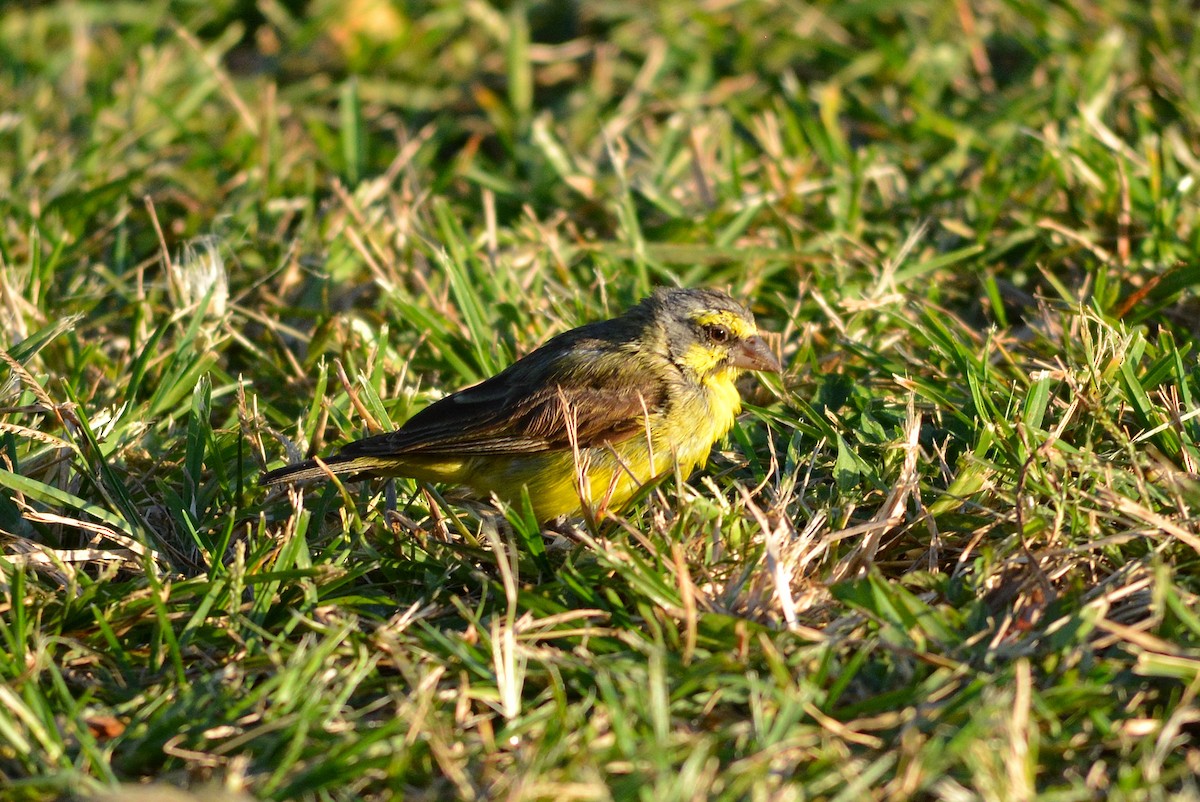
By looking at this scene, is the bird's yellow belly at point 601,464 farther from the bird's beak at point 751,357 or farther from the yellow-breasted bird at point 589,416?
the bird's beak at point 751,357

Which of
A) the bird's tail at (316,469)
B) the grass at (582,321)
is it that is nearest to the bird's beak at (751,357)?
the grass at (582,321)

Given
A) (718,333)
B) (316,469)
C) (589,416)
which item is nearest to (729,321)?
(718,333)

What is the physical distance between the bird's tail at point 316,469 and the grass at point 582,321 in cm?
13

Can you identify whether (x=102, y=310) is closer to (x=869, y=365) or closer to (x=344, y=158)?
(x=344, y=158)

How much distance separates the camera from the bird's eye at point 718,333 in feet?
14.4

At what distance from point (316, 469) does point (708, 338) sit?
1386 mm

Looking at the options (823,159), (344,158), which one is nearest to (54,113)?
(344,158)

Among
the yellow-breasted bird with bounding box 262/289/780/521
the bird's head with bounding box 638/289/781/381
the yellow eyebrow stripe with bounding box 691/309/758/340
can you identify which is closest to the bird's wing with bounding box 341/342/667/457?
the yellow-breasted bird with bounding box 262/289/780/521

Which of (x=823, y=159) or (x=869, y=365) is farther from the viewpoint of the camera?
(x=823, y=159)

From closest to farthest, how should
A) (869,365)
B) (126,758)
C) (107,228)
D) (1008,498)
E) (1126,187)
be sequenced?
(126,758) < (1008,498) < (869,365) < (1126,187) < (107,228)

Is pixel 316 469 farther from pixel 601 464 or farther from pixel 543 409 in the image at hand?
pixel 601 464

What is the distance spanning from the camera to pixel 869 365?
456 centimetres

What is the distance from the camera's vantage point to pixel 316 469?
12.5ft

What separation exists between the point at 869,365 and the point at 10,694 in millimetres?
2866
